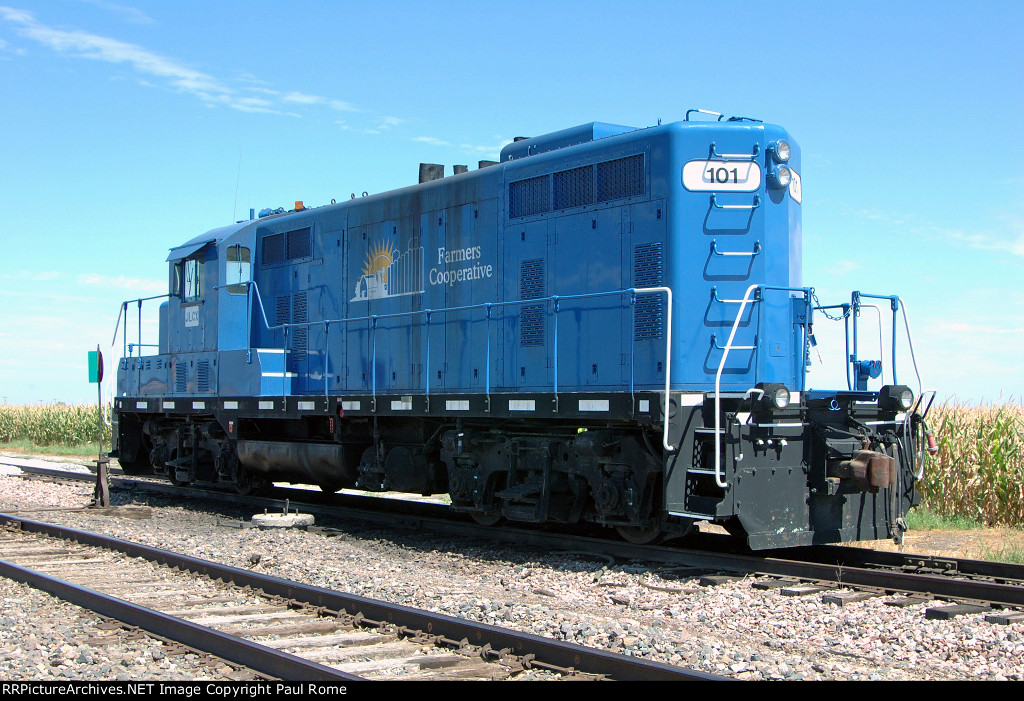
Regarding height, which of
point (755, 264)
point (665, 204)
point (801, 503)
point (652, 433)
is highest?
point (665, 204)

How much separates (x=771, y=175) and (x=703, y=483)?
10.0ft

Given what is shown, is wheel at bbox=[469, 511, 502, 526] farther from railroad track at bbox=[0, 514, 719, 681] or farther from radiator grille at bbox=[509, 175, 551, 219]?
radiator grille at bbox=[509, 175, 551, 219]

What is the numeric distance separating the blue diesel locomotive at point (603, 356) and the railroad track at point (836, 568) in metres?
0.26

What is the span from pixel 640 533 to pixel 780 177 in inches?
146

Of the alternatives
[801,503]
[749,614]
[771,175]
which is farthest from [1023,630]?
[771,175]

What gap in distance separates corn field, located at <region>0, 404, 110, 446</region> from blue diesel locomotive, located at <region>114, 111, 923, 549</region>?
22230mm

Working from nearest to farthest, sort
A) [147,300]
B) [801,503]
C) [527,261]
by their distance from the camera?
[801,503]
[527,261]
[147,300]

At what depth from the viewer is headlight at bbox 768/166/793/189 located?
897 cm

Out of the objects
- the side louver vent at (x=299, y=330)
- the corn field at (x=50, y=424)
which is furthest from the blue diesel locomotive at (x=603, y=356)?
the corn field at (x=50, y=424)

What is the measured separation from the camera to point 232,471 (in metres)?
14.2

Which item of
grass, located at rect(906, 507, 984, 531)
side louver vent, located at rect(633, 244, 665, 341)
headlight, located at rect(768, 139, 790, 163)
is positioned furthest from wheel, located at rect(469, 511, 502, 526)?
grass, located at rect(906, 507, 984, 531)

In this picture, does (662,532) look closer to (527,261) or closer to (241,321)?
(527,261)

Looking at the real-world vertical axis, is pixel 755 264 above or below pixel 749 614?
above

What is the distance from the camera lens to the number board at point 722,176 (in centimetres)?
884
